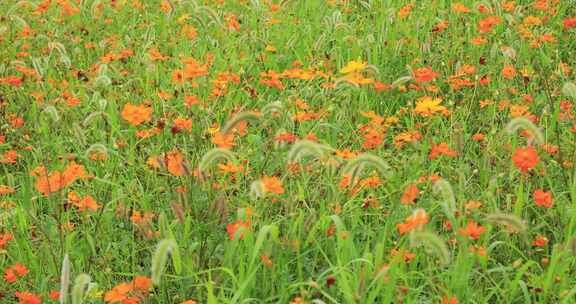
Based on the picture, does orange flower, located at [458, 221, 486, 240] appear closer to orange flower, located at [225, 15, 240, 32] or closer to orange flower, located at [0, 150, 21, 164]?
orange flower, located at [0, 150, 21, 164]

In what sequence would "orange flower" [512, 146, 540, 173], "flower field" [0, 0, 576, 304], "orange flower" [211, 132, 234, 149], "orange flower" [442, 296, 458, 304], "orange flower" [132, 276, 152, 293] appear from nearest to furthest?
1. "orange flower" [442, 296, 458, 304]
2. "orange flower" [132, 276, 152, 293]
3. "flower field" [0, 0, 576, 304]
4. "orange flower" [512, 146, 540, 173]
5. "orange flower" [211, 132, 234, 149]

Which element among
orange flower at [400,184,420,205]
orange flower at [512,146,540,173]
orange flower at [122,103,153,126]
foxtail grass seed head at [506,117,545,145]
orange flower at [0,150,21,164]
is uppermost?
foxtail grass seed head at [506,117,545,145]

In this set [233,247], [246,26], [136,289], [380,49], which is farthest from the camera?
[246,26]

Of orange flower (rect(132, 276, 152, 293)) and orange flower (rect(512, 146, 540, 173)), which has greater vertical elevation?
orange flower (rect(512, 146, 540, 173))

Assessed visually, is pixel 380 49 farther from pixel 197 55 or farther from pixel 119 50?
pixel 119 50

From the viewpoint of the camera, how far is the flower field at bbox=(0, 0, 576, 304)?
7.79ft

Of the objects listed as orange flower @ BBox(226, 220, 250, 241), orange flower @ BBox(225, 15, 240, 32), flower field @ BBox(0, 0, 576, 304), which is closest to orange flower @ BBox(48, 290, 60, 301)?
flower field @ BBox(0, 0, 576, 304)

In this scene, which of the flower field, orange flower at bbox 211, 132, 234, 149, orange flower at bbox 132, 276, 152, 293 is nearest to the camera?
orange flower at bbox 132, 276, 152, 293

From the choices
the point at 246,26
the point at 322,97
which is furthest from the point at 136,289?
the point at 246,26

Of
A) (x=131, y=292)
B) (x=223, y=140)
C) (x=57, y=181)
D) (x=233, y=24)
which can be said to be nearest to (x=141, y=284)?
(x=131, y=292)

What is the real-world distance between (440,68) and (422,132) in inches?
29.1

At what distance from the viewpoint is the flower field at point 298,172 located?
2.37m

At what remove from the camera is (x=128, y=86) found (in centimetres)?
416

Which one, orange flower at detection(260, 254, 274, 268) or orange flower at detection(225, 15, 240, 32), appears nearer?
orange flower at detection(260, 254, 274, 268)
